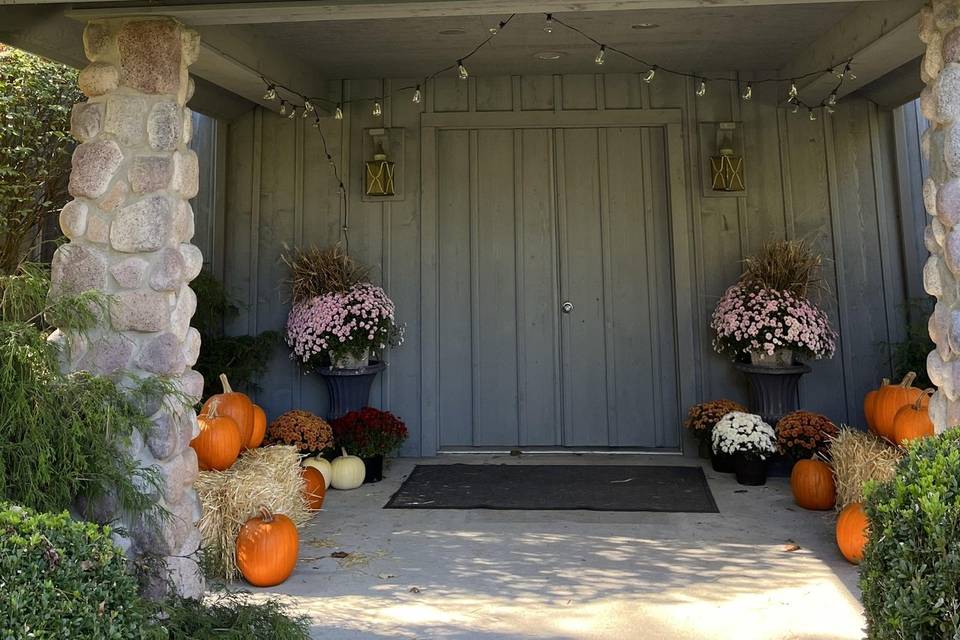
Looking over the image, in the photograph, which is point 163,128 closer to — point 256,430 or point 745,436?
point 256,430

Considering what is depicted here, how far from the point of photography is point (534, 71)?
17.2 ft

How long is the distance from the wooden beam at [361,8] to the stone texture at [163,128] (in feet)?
1.26

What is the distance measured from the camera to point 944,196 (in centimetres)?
260

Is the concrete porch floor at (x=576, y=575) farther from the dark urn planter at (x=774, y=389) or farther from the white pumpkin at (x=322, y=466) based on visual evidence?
the dark urn planter at (x=774, y=389)

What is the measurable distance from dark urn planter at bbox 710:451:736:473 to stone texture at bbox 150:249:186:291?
3.24 metres

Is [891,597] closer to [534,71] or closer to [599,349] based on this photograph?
[599,349]

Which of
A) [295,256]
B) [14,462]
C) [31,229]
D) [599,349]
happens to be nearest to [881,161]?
[599,349]

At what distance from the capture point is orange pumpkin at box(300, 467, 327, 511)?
3859 millimetres

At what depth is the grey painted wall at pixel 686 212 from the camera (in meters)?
5.03

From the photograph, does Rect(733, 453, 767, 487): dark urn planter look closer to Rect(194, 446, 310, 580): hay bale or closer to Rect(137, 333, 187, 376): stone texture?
Rect(194, 446, 310, 580): hay bale

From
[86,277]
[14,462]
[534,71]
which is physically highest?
[534,71]

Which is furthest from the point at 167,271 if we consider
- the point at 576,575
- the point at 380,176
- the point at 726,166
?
the point at 726,166

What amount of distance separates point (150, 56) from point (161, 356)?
115 centimetres

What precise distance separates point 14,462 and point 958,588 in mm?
2418
